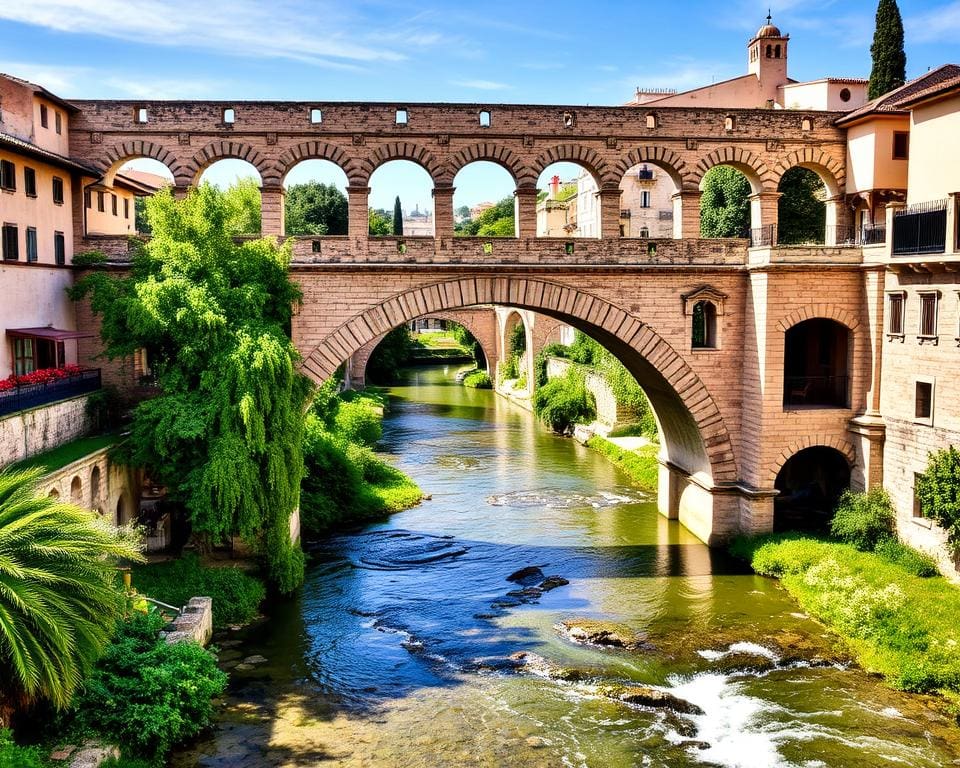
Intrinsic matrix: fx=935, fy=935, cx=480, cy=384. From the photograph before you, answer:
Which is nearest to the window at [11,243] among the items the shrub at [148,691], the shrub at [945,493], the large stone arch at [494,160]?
the shrub at [148,691]

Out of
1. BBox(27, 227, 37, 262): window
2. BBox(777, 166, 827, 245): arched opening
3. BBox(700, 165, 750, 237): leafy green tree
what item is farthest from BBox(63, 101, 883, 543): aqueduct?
BBox(700, 165, 750, 237): leafy green tree

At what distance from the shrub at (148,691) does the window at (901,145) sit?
21.6 meters

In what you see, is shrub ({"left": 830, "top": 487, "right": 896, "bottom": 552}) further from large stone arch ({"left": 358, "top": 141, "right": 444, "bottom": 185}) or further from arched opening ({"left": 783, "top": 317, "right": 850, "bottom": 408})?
large stone arch ({"left": 358, "top": 141, "right": 444, "bottom": 185})

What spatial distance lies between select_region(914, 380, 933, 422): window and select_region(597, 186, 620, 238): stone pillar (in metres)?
8.71

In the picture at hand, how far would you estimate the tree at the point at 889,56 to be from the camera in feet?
103

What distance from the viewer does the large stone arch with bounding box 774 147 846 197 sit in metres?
26.5

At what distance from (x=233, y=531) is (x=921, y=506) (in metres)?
16.5

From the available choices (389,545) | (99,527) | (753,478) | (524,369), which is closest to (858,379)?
(753,478)

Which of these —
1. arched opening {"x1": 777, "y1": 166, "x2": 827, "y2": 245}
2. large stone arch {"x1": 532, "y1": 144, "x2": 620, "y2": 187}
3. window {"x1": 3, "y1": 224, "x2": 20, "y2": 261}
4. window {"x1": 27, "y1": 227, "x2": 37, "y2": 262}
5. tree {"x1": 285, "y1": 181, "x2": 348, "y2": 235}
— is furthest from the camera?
tree {"x1": 285, "y1": 181, "x2": 348, "y2": 235}

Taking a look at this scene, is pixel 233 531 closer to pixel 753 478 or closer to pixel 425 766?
pixel 425 766

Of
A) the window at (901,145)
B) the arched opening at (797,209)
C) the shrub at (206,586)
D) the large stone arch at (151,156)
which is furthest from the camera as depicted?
the arched opening at (797,209)

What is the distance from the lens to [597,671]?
1845cm

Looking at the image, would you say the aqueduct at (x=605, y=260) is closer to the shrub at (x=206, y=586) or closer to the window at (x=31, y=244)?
the window at (x=31, y=244)

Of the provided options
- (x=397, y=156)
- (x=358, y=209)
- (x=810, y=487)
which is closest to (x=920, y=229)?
(x=810, y=487)
